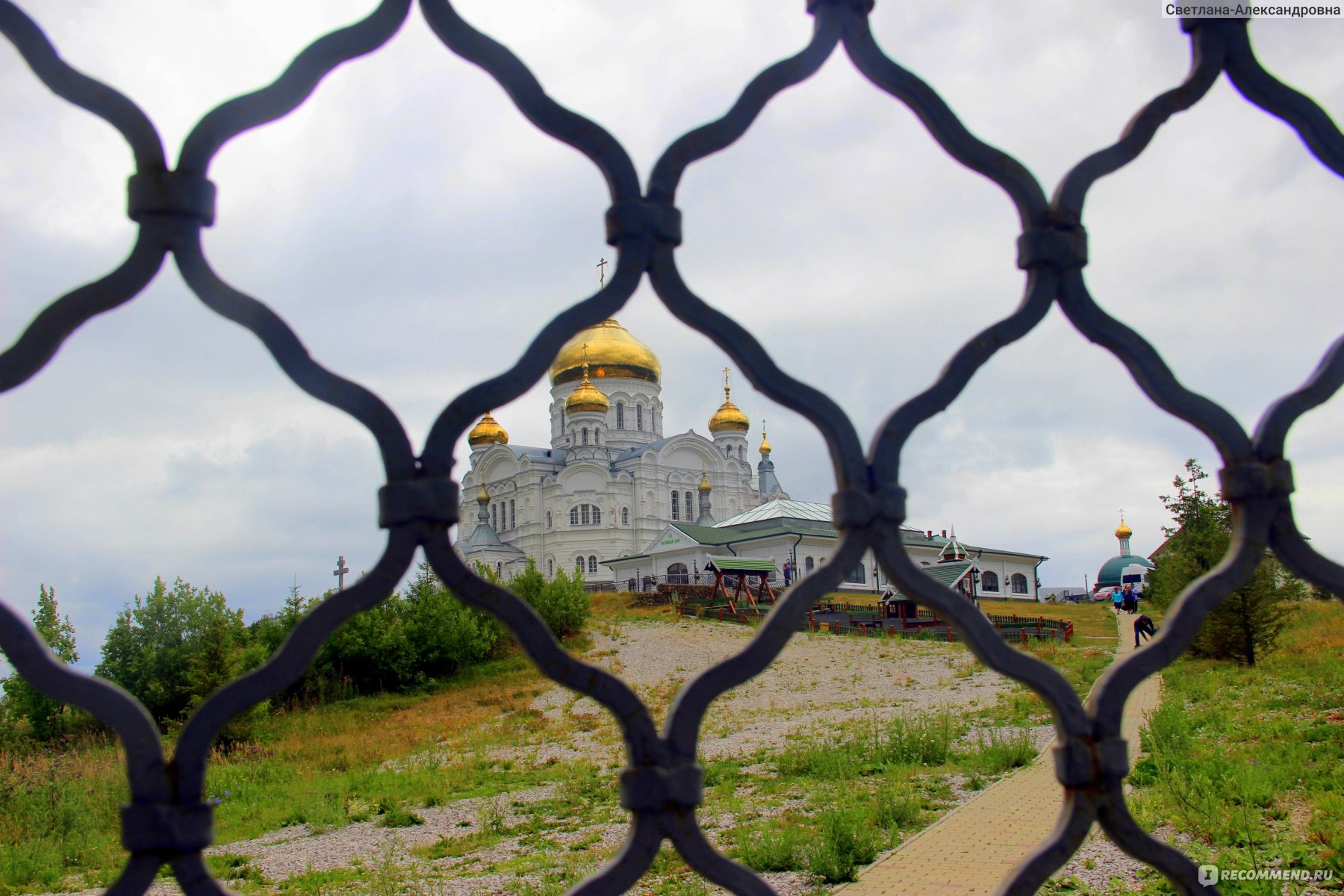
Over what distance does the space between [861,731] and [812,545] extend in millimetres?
27758

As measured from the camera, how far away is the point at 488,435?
4906 centimetres

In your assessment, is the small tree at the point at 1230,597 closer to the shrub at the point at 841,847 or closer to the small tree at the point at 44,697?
the shrub at the point at 841,847

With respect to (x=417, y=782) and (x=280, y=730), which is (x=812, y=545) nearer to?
(x=280, y=730)

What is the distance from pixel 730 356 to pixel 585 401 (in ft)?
146

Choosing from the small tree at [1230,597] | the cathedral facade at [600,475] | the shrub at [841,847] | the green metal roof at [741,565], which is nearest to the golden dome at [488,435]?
the cathedral facade at [600,475]

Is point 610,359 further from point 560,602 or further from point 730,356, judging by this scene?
point 730,356

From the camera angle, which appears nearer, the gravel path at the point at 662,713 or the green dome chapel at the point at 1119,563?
the gravel path at the point at 662,713

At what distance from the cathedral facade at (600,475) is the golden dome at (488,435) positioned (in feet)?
0.17

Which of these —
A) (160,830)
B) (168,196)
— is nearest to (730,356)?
(168,196)

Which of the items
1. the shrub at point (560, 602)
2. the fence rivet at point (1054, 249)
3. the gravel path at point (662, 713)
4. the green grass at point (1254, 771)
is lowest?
the gravel path at point (662, 713)

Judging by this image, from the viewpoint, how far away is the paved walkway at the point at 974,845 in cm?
525

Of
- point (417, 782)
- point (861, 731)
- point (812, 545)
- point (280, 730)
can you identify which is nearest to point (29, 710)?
point (280, 730)

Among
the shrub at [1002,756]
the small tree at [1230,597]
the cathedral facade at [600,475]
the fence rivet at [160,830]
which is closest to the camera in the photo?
the fence rivet at [160,830]

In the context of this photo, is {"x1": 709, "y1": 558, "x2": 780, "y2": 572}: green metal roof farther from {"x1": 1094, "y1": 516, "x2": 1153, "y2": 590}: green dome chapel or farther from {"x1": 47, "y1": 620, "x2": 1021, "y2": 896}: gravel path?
{"x1": 1094, "y1": 516, "x2": 1153, "y2": 590}: green dome chapel
